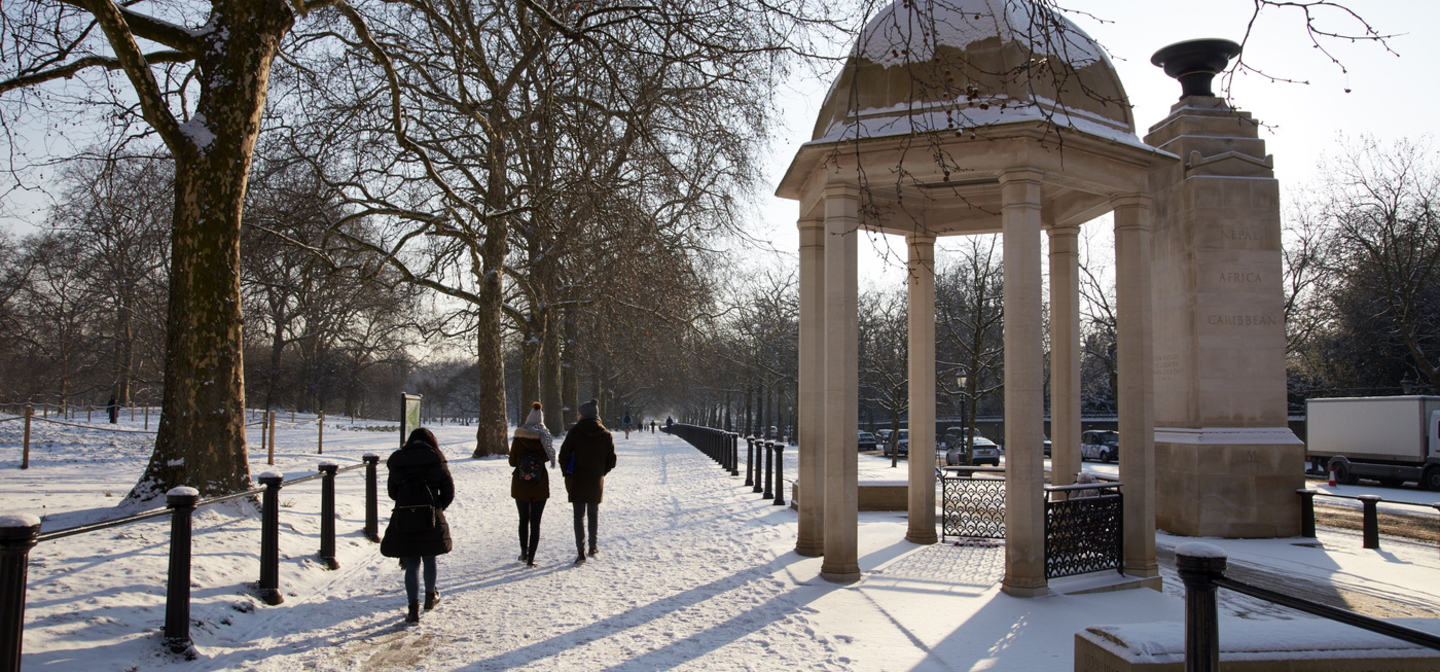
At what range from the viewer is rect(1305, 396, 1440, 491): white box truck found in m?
21.1

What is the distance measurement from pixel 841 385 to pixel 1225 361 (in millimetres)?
8357

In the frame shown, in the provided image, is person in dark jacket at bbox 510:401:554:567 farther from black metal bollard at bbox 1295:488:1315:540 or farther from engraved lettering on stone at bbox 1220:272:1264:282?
black metal bollard at bbox 1295:488:1315:540

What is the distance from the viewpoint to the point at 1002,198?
834 cm

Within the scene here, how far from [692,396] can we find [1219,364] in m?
55.1

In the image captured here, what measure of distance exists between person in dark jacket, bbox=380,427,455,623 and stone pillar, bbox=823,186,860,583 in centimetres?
369

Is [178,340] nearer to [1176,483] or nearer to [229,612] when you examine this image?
[229,612]

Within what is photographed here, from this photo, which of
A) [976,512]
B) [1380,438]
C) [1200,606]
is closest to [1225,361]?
[976,512]

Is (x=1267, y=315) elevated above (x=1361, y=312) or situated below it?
below

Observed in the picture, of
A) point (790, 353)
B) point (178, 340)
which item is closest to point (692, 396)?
point (790, 353)

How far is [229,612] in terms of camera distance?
5.84 meters

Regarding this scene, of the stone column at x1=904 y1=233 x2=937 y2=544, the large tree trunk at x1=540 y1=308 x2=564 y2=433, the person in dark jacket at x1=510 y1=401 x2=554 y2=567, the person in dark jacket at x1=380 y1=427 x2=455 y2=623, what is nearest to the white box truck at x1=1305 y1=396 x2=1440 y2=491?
the stone column at x1=904 y1=233 x2=937 y2=544

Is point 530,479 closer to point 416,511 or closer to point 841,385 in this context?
point 416,511

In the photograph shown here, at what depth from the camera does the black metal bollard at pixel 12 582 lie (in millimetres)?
3734

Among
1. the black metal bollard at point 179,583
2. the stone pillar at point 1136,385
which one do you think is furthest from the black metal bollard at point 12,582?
the stone pillar at point 1136,385
